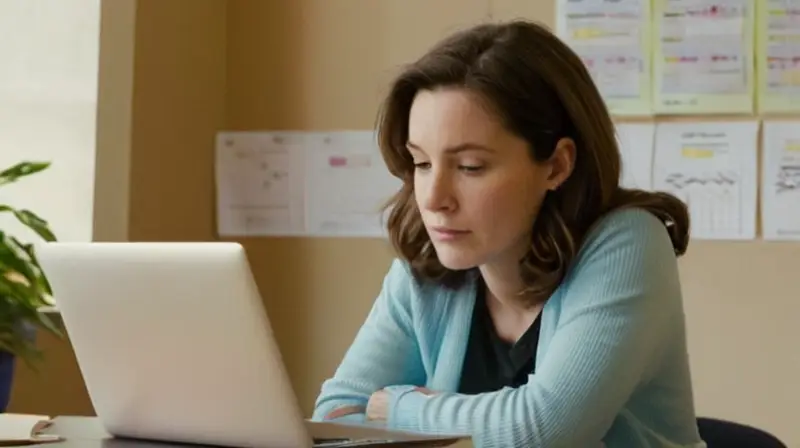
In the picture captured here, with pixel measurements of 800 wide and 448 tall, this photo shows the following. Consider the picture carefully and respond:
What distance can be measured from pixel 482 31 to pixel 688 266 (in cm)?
90

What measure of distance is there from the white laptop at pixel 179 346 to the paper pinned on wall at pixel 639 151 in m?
1.24

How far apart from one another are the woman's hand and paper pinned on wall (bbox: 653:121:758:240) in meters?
0.97

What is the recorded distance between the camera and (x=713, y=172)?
6.81ft

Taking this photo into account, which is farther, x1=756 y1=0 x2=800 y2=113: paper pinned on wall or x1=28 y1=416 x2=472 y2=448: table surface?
x1=756 y1=0 x2=800 y2=113: paper pinned on wall

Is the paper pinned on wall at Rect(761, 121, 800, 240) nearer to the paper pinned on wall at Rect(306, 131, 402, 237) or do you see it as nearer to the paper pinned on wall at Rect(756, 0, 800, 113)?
the paper pinned on wall at Rect(756, 0, 800, 113)

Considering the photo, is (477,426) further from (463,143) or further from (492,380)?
(463,143)

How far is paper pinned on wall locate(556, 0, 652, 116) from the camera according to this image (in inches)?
83.7

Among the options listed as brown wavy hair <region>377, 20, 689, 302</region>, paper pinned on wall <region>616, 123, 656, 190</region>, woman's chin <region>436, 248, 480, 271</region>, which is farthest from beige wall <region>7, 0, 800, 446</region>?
woman's chin <region>436, 248, 480, 271</region>

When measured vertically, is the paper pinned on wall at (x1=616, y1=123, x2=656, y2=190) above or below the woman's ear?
above

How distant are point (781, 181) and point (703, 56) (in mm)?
289

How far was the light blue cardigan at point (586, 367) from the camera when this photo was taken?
3.94 ft

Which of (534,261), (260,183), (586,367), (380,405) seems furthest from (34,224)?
(586,367)

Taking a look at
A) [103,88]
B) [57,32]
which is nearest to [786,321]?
[103,88]

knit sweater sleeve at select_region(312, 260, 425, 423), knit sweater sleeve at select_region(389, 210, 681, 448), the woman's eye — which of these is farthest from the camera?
knit sweater sleeve at select_region(312, 260, 425, 423)
